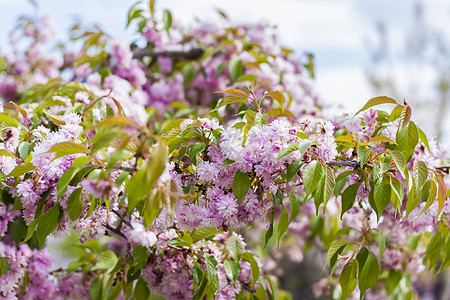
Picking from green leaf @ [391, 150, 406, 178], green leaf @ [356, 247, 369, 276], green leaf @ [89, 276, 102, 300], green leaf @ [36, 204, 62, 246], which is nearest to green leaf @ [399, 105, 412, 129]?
green leaf @ [391, 150, 406, 178]

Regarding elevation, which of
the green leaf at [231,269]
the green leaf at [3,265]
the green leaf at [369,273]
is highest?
the green leaf at [369,273]

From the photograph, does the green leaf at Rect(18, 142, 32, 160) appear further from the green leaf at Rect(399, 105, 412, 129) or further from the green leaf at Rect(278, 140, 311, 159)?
the green leaf at Rect(399, 105, 412, 129)

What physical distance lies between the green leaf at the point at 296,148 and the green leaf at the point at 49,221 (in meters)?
0.57

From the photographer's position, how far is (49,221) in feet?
3.30

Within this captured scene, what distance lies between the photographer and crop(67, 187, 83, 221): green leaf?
0.95m

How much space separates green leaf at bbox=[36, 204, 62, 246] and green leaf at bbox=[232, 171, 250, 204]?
44 centimetres

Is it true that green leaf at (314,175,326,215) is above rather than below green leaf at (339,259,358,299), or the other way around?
above

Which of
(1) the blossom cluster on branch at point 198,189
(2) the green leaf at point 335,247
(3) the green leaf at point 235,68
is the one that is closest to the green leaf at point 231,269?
(1) the blossom cluster on branch at point 198,189

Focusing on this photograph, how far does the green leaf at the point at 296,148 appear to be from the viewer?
0.93 m

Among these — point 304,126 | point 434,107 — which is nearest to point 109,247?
point 304,126

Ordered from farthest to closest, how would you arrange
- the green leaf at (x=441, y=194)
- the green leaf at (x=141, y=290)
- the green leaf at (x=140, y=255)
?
the green leaf at (x=141, y=290), the green leaf at (x=140, y=255), the green leaf at (x=441, y=194)

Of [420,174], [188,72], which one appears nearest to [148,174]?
[420,174]

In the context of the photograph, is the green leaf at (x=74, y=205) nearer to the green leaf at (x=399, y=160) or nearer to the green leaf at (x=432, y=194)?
the green leaf at (x=399, y=160)

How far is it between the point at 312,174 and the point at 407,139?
320 mm
